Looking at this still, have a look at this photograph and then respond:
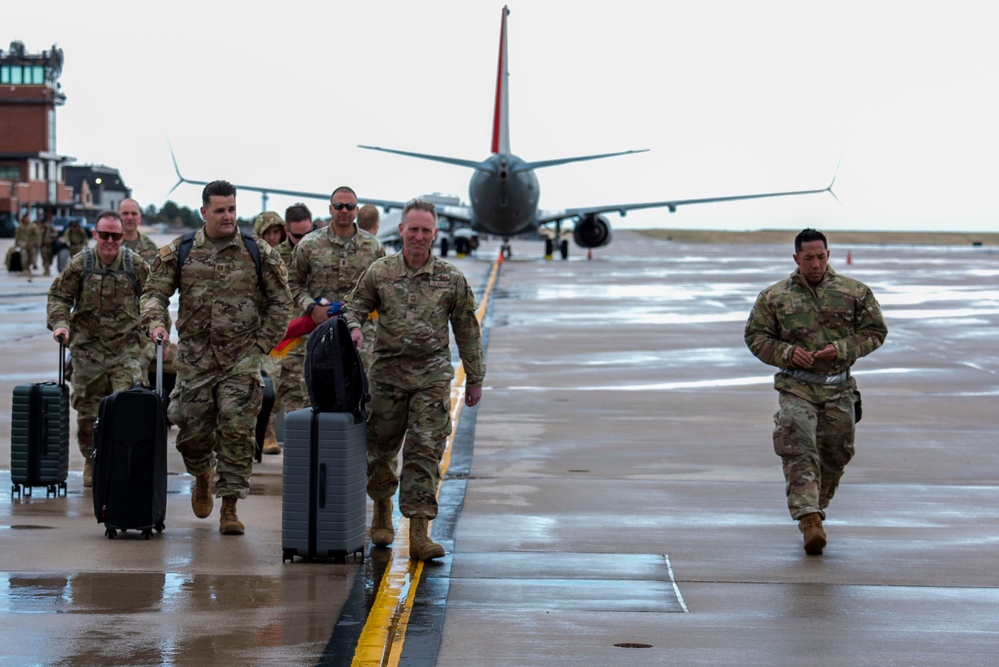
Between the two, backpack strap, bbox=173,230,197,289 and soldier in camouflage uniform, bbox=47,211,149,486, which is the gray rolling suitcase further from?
soldier in camouflage uniform, bbox=47,211,149,486

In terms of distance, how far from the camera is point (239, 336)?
27.7 ft

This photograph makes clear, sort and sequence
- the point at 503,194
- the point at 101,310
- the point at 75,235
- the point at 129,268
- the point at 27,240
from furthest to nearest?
the point at 503,194 < the point at 27,240 < the point at 75,235 < the point at 129,268 < the point at 101,310

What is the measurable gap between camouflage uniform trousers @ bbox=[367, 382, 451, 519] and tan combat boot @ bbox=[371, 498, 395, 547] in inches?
7.6

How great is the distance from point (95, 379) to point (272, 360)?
6.10 feet

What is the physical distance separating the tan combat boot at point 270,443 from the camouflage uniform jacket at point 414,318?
387cm

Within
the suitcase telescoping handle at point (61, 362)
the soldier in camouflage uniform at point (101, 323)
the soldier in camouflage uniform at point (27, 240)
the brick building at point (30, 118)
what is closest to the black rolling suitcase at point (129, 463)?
the suitcase telescoping handle at point (61, 362)

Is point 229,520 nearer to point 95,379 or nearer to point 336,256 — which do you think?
point 95,379

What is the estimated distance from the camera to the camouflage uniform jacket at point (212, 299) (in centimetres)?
840

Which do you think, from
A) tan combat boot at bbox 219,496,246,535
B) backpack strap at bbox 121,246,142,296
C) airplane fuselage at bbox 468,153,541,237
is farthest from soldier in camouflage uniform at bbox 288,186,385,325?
airplane fuselage at bbox 468,153,541,237

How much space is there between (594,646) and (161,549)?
280cm

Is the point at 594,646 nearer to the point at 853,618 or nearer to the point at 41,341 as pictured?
the point at 853,618

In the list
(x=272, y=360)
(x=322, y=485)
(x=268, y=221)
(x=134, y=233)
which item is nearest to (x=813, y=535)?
(x=322, y=485)

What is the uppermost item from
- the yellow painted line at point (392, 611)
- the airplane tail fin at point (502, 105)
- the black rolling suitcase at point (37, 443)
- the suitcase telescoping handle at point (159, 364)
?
the airplane tail fin at point (502, 105)

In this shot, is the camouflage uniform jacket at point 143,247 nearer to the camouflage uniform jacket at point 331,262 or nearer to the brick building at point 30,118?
the camouflage uniform jacket at point 331,262
